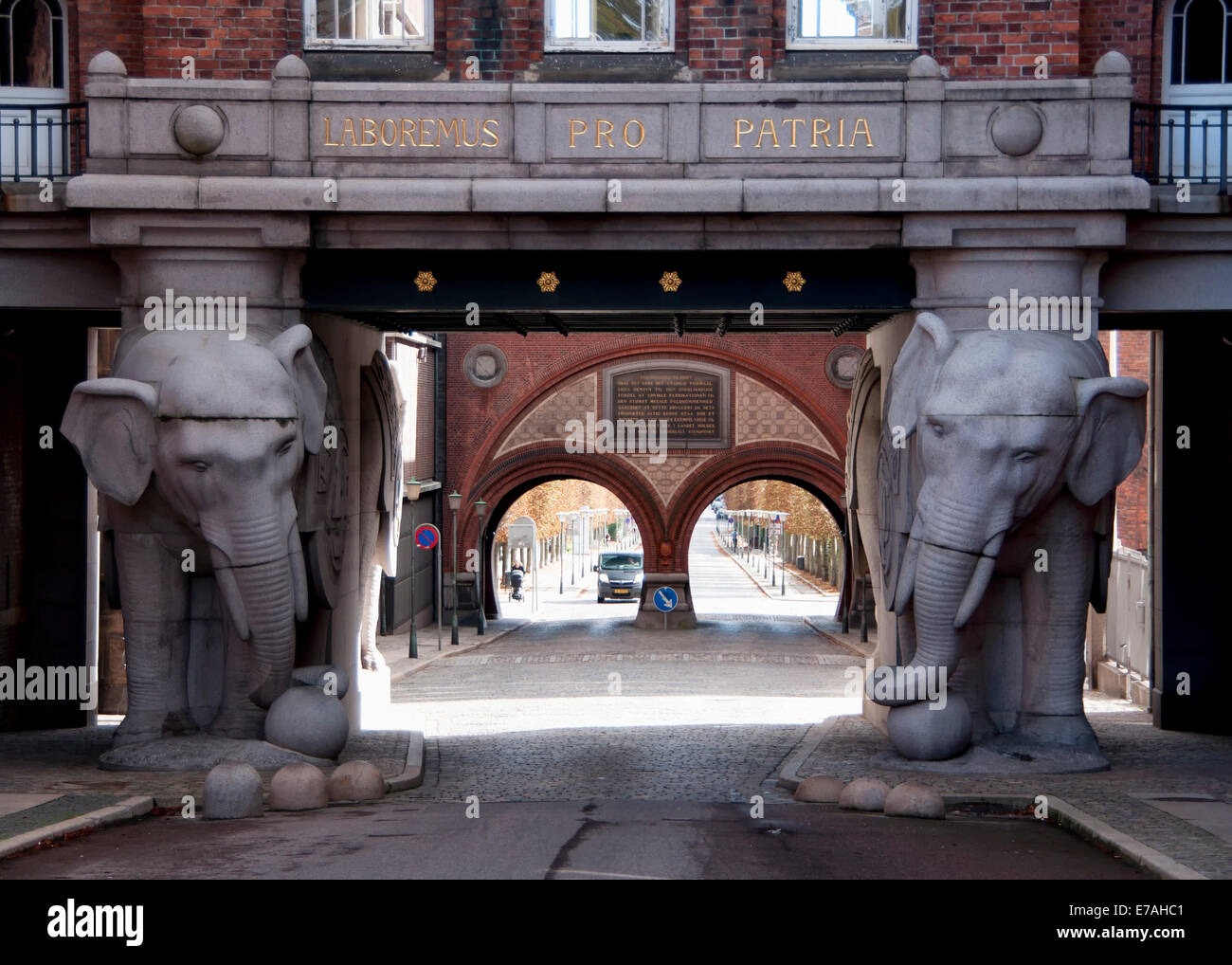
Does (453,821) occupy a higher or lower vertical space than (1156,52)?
lower

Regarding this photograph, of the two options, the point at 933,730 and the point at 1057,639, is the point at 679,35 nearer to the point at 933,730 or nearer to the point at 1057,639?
the point at 1057,639

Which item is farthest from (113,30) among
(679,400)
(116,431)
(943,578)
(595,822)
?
(679,400)

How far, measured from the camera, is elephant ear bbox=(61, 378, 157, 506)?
14180 millimetres

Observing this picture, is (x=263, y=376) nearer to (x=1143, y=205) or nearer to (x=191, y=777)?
(x=191, y=777)

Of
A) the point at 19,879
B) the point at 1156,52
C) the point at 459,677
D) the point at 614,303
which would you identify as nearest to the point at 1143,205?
the point at 1156,52

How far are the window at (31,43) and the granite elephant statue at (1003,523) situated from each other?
925 cm

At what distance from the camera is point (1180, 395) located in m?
19.2

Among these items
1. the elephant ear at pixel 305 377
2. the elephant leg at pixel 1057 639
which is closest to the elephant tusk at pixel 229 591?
the elephant ear at pixel 305 377

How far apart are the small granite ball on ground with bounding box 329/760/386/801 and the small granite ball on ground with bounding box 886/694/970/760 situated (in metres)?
4.63

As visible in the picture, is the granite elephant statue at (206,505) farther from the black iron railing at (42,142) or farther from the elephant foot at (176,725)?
the black iron railing at (42,142)

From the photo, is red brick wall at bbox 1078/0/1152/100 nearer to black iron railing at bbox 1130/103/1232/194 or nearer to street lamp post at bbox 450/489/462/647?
black iron railing at bbox 1130/103/1232/194

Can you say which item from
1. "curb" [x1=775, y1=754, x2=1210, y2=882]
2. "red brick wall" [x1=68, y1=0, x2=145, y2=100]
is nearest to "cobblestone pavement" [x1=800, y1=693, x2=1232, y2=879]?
"curb" [x1=775, y1=754, x2=1210, y2=882]

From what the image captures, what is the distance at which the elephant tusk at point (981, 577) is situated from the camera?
46.9ft

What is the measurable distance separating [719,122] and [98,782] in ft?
25.3
